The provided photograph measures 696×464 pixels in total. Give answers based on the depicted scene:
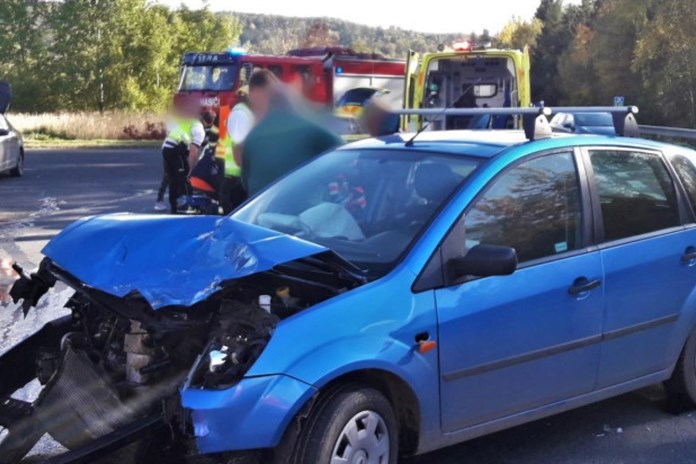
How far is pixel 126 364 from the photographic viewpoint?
12.4 ft

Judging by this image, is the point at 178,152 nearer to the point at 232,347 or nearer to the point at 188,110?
the point at 188,110

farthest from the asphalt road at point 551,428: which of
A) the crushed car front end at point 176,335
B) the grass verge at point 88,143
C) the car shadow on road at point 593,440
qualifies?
the grass verge at point 88,143

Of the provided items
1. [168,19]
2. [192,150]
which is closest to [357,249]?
[192,150]

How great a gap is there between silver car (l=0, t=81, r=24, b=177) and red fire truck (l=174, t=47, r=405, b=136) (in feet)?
12.9

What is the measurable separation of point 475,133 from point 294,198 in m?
1.07

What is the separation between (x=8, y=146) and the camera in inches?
685

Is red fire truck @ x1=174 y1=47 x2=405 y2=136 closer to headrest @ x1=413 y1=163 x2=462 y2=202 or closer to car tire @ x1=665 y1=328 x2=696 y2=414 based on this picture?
car tire @ x1=665 y1=328 x2=696 y2=414

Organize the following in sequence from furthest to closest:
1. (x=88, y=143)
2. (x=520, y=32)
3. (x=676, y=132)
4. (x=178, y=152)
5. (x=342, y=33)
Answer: (x=342, y=33)
(x=520, y=32)
(x=88, y=143)
(x=676, y=132)
(x=178, y=152)

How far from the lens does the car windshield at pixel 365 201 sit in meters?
4.04

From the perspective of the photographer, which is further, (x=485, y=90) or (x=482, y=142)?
(x=485, y=90)

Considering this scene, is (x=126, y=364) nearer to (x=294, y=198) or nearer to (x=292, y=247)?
(x=292, y=247)

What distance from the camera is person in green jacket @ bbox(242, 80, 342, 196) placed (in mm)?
6906

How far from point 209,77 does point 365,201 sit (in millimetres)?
19365

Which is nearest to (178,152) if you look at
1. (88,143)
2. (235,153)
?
(235,153)
